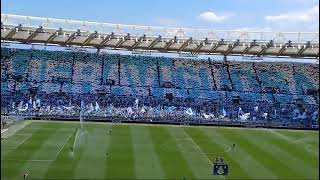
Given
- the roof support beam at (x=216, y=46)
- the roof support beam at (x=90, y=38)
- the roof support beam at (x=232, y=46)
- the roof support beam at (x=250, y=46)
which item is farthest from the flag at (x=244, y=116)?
the roof support beam at (x=90, y=38)

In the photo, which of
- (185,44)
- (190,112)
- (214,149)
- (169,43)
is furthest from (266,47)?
(214,149)

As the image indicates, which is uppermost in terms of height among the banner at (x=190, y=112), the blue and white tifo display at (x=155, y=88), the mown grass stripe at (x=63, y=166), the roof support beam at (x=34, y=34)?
the roof support beam at (x=34, y=34)

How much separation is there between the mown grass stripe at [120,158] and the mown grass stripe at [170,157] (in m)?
2.29

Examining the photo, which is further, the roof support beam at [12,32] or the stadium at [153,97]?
the roof support beam at [12,32]

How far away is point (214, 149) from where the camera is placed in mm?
42188

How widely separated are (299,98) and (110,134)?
3505cm

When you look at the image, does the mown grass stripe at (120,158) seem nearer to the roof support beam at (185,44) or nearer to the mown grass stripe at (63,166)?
the mown grass stripe at (63,166)

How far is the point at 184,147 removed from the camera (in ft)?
140

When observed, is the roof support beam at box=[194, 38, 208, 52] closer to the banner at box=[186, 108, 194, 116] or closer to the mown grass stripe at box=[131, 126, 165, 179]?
the banner at box=[186, 108, 194, 116]

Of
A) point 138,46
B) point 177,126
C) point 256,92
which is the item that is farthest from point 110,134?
point 256,92

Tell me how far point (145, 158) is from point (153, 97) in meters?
34.4

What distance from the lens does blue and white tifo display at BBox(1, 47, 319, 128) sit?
6375 centimetres

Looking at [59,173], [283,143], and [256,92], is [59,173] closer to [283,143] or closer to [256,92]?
[283,143]

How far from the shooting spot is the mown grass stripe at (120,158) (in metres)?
31.4
